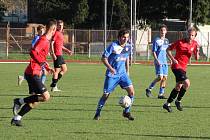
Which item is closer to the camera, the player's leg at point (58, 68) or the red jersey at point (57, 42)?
the red jersey at point (57, 42)

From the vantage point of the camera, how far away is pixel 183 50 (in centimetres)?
1359

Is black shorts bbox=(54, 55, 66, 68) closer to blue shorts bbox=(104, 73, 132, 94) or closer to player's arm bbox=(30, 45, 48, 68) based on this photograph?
blue shorts bbox=(104, 73, 132, 94)

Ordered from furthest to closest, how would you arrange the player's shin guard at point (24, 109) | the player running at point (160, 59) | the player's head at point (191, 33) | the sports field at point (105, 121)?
the player running at point (160, 59) < the player's head at point (191, 33) < the player's shin guard at point (24, 109) < the sports field at point (105, 121)

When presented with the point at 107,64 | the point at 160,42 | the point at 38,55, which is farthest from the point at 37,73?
the point at 160,42

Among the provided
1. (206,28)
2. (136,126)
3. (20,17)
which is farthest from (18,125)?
(20,17)

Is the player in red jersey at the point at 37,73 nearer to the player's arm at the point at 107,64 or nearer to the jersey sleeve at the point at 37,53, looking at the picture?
the jersey sleeve at the point at 37,53

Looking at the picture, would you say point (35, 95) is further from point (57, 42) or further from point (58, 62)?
point (58, 62)

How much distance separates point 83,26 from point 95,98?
42.3 metres

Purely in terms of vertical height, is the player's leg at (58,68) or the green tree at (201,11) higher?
the green tree at (201,11)

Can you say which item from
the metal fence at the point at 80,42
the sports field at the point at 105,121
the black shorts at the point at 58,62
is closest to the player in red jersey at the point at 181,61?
the sports field at the point at 105,121

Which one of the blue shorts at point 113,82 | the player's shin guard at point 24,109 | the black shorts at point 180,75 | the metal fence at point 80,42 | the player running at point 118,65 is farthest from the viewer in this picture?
the metal fence at point 80,42

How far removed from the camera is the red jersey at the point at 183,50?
13.6 metres

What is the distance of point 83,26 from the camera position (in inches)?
2286

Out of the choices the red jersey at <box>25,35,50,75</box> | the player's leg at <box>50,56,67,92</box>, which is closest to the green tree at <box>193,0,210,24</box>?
the player's leg at <box>50,56,67,92</box>
